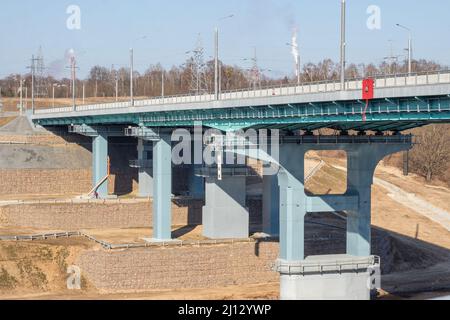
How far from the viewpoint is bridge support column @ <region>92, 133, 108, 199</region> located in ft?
326

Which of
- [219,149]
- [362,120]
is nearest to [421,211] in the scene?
[219,149]

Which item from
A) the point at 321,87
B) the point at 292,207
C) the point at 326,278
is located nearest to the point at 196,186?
the point at 292,207

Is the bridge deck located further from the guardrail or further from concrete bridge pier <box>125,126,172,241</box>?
concrete bridge pier <box>125,126,172,241</box>

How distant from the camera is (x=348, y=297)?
59969 millimetres

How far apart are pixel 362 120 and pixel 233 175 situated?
2928cm

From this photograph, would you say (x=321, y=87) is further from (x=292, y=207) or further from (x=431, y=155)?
(x=431, y=155)

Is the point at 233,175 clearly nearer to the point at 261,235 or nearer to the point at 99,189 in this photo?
the point at 261,235

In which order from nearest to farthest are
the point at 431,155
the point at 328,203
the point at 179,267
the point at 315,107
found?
the point at 315,107 < the point at 328,203 < the point at 179,267 < the point at 431,155

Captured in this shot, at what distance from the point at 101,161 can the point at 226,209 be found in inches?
1031

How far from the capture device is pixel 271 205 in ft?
257

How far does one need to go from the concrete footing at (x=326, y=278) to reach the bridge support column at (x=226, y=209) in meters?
18.7

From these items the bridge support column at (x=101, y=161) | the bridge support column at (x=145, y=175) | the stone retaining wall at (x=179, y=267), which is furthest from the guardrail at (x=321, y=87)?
the bridge support column at (x=101, y=161)

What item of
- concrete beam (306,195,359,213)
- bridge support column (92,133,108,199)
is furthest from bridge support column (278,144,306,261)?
bridge support column (92,133,108,199)
